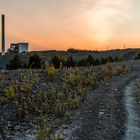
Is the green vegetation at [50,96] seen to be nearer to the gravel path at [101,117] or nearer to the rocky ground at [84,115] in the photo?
the rocky ground at [84,115]

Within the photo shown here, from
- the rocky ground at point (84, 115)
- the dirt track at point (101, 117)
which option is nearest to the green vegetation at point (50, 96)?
the rocky ground at point (84, 115)

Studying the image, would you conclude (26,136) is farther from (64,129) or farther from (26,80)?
(26,80)

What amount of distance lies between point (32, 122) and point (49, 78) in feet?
15.3

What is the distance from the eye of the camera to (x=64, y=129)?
11.5 m

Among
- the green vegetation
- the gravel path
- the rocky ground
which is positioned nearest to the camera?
the gravel path

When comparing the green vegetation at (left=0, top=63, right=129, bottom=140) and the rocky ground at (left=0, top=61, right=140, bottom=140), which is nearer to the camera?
the rocky ground at (left=0, top=61, right=140, bottom=140)

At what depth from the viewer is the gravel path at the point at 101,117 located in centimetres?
1088

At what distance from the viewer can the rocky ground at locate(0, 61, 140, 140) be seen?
11.0m

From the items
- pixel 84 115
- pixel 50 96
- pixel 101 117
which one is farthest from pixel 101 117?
pixel 50 96

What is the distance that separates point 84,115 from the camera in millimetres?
12539

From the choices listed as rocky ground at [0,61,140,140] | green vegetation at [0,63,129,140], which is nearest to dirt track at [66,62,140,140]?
rocky ground at [0,61,140,140]

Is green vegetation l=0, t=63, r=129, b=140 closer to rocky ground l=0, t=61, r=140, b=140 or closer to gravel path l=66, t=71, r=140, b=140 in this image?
rocky ground l=0, t=61, r=140, b=140

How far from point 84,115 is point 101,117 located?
1.61 feet

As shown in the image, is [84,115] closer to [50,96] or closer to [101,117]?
[101,117]
